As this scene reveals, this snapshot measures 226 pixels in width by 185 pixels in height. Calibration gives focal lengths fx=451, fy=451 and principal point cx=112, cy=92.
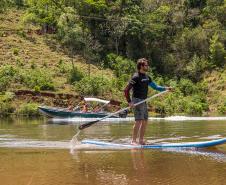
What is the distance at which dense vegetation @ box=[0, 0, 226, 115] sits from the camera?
50850mm

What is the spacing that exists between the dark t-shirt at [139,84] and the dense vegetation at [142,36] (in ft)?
123

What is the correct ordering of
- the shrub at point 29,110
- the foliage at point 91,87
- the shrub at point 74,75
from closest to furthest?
the shrub at point 29,110
the foliage at point 91,87
the shrub at point 74,75

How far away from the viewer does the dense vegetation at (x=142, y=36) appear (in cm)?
5085

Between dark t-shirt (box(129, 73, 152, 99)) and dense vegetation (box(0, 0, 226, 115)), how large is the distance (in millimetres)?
37606

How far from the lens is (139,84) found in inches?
394

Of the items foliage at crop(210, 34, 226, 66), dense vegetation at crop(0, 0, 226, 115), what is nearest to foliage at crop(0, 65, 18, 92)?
dense vegetation at crop(0, 0, 226, 115)

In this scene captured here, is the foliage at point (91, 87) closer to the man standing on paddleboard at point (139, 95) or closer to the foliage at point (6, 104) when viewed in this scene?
the foliage at point (6, 104)

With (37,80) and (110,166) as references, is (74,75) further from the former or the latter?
(110,166)

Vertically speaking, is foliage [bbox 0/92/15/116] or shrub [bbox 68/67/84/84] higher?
shrub [bbox 68/67/84/84]

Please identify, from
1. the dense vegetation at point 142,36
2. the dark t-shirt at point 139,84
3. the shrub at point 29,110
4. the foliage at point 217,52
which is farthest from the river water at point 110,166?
the foliage at point 217,52

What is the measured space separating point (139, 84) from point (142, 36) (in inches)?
1771

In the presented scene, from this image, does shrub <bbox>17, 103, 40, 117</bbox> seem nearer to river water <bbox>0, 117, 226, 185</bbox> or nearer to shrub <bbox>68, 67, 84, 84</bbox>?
shrub <bbox>68, 67, 84, 84</bbox>

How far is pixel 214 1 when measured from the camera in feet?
190

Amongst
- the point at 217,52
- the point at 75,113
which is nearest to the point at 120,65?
the point at 217,52
